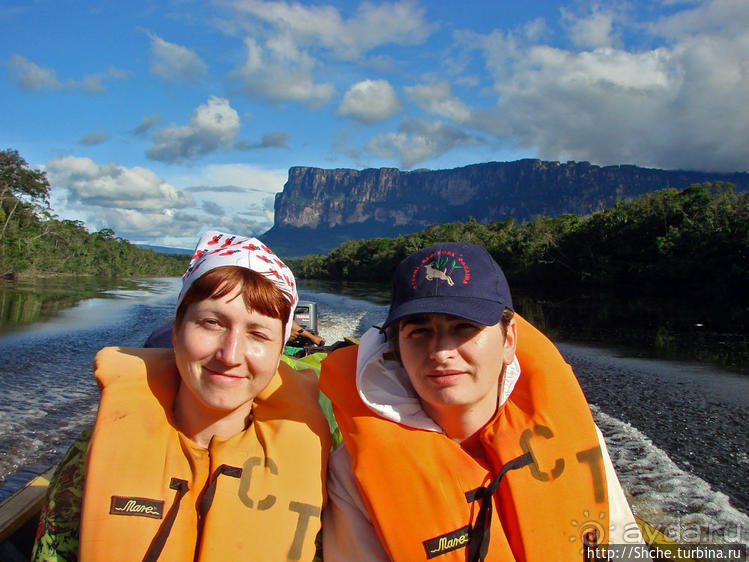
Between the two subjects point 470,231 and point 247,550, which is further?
point 470,231

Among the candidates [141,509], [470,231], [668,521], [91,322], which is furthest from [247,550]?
[470,231]

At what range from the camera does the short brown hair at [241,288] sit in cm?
187

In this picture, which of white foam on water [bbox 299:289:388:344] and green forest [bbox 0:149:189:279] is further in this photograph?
green forest [bbox 0:149:189:279]

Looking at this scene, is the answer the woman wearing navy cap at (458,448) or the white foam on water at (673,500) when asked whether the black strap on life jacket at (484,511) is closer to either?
the woman wearing navy cap at (458,448)

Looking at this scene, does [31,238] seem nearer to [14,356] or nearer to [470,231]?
[14,356]

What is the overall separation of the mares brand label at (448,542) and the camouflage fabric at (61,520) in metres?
1.25

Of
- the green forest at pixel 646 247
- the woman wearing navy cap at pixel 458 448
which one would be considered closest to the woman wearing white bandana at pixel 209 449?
the woman wearing navy cap at pixel 458 448

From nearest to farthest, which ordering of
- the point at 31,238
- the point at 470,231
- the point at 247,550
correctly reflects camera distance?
the point at 247,550 < the point at 31,238 < the point at 470,231

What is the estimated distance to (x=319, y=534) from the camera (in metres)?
1.89

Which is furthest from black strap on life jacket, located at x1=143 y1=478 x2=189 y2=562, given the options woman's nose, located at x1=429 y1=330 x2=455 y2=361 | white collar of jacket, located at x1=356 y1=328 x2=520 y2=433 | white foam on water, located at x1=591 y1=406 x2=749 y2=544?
white foam on water, located at x1=591 y1=406 x2=749 y2=544

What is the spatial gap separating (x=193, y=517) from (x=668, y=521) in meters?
4.73

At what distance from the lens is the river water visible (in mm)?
5125

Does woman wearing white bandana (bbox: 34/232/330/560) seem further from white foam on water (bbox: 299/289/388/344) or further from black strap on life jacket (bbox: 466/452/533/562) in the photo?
white foam on water (bbox: 299/289/388/344)

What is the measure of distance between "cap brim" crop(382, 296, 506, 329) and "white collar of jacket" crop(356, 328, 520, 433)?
0.24 metres
